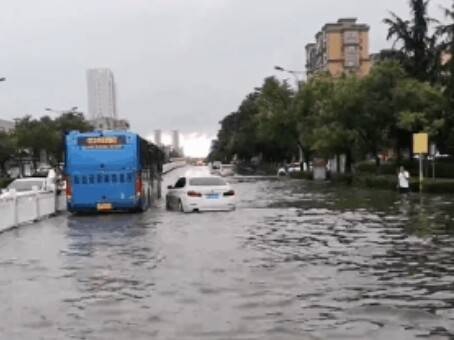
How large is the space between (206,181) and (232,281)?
18.0 meters

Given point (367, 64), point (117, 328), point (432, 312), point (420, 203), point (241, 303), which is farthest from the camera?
point (367, 64)

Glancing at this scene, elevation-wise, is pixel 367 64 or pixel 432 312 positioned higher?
pixel 367 64

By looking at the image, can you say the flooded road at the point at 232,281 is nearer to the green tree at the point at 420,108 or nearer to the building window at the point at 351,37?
the green tree at the point at 420,108

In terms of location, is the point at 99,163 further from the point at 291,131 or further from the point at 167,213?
the point at 291,131

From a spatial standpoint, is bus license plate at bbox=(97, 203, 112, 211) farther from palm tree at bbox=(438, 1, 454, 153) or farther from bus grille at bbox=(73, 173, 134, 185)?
palm tree at bbox=(438, 1, 454, 153)

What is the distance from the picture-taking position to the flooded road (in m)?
9.30

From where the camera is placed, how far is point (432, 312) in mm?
9953

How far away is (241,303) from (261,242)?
7922 mm

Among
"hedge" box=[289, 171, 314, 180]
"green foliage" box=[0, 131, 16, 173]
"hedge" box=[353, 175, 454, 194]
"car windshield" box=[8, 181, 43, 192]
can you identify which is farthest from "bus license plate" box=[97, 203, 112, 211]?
"green foliage" box=[0, 131, 16, 173]

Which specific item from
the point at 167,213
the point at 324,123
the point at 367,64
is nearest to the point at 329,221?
the point at 167,213

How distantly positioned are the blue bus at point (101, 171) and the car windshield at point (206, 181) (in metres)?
2.13

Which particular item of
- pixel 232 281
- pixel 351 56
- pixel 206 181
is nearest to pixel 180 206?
pixel 206 181

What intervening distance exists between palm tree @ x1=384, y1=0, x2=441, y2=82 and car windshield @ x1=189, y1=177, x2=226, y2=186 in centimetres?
3311

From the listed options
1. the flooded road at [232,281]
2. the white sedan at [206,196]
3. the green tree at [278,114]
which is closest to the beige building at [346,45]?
the green tree at [278,114]
